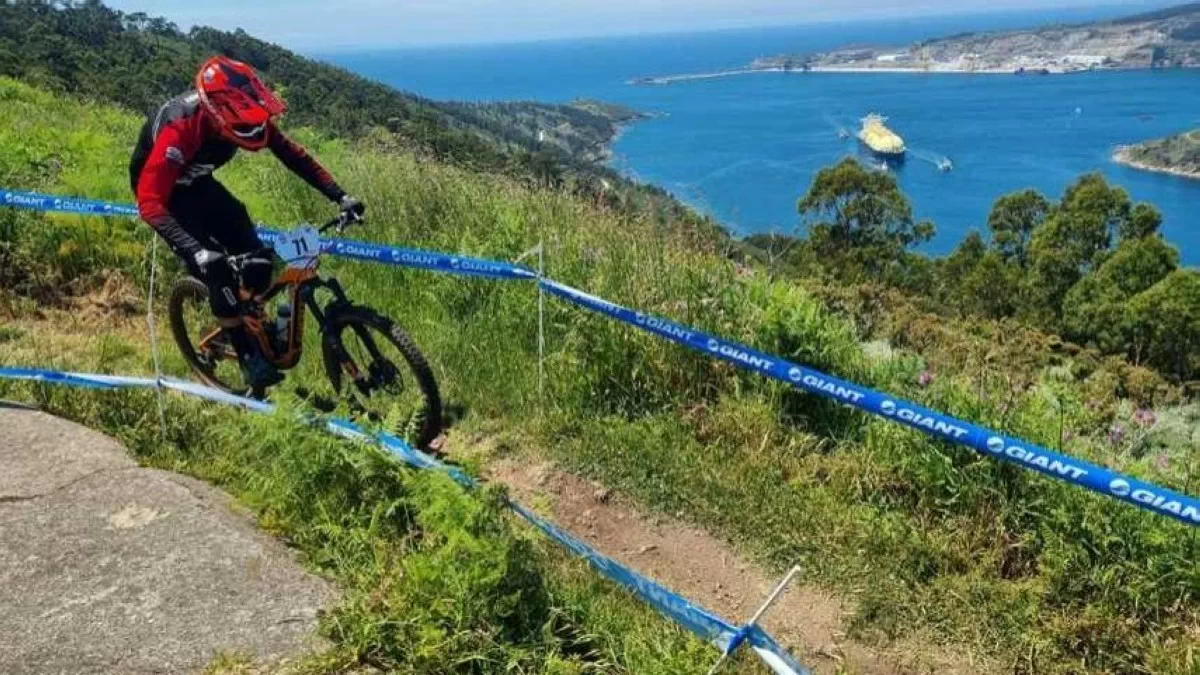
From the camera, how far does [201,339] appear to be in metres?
6.34

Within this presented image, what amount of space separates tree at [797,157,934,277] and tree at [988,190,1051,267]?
4204 mm

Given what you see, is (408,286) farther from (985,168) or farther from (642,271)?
(985,168)

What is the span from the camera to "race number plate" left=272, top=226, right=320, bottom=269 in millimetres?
5078

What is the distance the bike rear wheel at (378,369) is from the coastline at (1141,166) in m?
113

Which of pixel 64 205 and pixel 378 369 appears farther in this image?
pixel 64 205

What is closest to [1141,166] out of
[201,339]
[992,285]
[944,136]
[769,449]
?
[944,136]

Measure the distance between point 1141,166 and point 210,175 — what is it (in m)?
115

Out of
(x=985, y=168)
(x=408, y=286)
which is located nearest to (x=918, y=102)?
(x=985, y=168)

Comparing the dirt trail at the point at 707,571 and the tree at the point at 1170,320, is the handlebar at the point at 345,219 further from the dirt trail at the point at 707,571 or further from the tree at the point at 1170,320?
the tree at the point at 1170,320

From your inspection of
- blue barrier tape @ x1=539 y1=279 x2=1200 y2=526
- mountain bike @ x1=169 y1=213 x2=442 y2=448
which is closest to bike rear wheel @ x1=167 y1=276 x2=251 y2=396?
mountain bike @ x1=169 y1=213 x2=442 y2=448

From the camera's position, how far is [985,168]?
322ft

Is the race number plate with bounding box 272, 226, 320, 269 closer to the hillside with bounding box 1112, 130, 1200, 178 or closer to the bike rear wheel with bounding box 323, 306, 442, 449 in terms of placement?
the bike rear wheel with bounding box 323, 306, 442, 449

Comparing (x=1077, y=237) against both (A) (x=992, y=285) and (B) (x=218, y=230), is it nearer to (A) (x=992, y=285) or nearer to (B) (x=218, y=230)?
(A) (x=992, y=285)

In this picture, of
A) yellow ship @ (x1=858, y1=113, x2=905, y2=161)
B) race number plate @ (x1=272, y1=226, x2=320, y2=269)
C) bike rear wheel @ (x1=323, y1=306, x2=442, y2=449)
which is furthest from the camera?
yellow ship @ (x1=858, y1=113, x2=905, y2=161)
